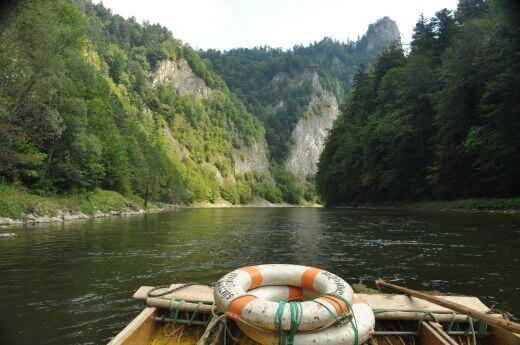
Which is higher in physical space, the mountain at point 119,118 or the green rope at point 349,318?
the mountain at point 119,118

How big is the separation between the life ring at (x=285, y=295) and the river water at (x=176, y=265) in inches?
113

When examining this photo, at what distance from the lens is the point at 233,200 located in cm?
14012

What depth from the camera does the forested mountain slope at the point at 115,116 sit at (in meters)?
28.5

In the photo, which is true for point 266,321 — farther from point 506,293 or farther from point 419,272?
point 419,272

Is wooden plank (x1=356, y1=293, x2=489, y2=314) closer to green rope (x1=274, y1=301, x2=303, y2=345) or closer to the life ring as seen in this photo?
the life ring

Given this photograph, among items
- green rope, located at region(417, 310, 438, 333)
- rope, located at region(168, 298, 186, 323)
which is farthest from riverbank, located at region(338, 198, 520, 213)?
rope, located at region(168, 298, 186, 323)

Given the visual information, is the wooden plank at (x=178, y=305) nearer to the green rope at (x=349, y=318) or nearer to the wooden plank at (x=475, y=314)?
the green rope at (x=349, y=318)

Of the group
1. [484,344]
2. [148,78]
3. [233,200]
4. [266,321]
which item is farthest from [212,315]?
[148,78]

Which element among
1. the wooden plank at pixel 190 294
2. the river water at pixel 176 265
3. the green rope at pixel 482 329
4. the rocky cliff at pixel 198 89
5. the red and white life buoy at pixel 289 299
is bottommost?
the river water at pixel 176 265

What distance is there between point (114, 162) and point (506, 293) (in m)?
50.4

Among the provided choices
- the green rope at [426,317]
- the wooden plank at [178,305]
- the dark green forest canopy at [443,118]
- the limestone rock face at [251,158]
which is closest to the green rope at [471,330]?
the green rope at [426,317]

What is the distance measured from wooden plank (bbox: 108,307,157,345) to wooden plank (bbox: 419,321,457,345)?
4.09 meters

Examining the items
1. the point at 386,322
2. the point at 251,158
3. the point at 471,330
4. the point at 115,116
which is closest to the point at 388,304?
the point at 386,322

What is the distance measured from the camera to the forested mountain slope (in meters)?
28.5
